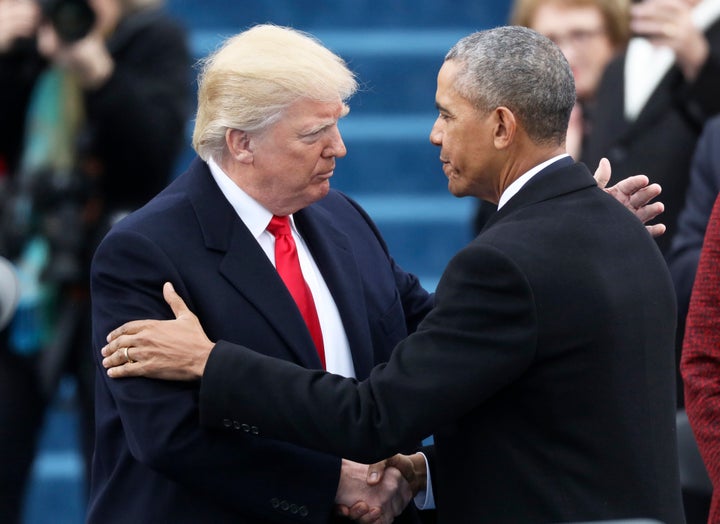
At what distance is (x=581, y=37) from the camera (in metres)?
Answer: 4.70

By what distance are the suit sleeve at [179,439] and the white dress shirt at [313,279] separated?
0.21m

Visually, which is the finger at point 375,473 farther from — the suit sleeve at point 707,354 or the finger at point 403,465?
the suit sleeve at point 707,354

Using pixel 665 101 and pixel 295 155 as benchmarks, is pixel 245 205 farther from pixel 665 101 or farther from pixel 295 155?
pixel 665 101

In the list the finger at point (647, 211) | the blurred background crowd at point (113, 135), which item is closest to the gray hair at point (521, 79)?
the finger at point (647, 211)

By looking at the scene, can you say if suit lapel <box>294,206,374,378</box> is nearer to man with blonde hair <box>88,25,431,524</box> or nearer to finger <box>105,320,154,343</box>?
man with blonde hair <box>88,25,431,524</box>

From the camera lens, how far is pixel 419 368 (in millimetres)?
2525

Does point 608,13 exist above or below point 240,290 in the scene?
above

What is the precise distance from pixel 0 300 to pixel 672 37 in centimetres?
208

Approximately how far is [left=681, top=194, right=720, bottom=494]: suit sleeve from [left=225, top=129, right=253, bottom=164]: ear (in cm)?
88

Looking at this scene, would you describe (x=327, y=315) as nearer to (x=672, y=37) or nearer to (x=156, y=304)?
(x=156, y=304)

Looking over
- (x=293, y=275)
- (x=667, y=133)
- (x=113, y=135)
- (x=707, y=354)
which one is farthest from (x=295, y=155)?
(x=667, y=133)

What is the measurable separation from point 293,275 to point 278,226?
10 centimetres

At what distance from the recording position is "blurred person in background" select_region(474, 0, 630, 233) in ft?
15.2

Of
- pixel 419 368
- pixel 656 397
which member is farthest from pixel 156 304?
pixel 656 397
